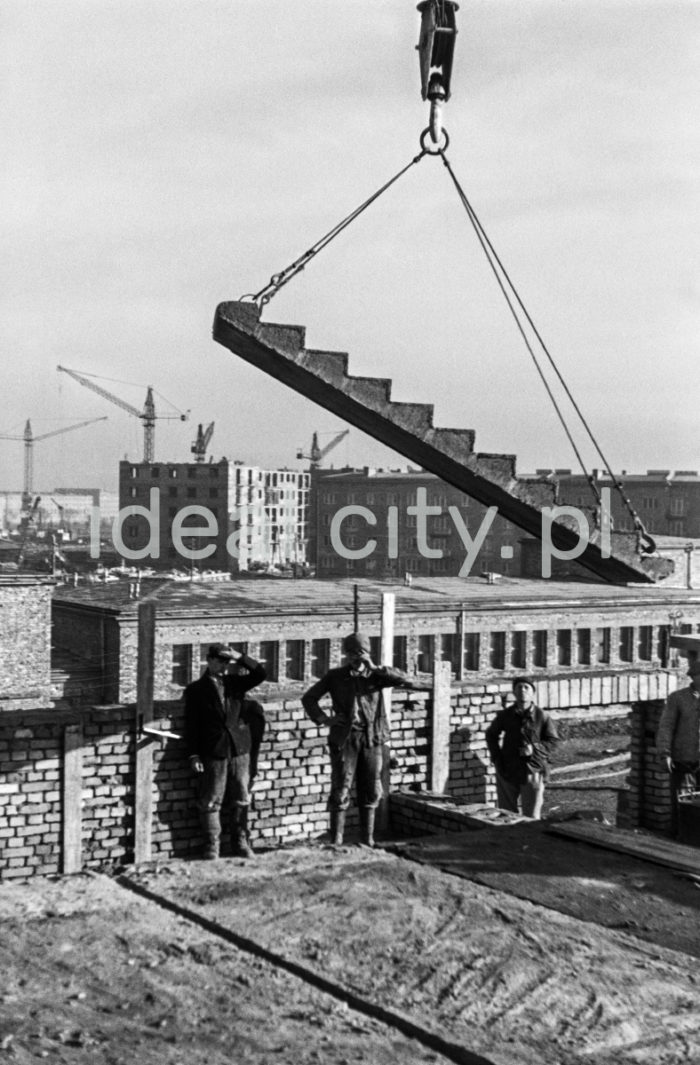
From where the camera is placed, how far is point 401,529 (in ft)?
265

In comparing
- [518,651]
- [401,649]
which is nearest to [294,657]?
[401,649]

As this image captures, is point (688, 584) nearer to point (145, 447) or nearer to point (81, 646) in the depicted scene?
point (81, 646)

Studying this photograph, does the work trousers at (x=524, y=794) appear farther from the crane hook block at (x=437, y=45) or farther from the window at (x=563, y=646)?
the window at (x=563, y=646)

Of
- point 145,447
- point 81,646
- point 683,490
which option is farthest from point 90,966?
point 145,447

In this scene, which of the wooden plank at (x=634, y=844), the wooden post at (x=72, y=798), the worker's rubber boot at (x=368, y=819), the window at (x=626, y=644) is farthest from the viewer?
the window at (x=626, y=644)

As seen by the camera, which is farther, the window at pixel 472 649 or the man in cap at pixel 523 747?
the window at pixel 472 649


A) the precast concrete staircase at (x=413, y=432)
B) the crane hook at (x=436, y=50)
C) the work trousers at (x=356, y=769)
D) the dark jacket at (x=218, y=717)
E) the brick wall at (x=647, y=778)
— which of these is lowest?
the brick wall at (x=647, y=778)

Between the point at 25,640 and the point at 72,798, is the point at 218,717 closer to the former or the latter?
the point at 72,798

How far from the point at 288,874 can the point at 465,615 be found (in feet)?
103

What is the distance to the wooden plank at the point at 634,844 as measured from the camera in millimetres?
6566

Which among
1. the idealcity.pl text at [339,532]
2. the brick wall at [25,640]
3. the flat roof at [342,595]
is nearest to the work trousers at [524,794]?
the flat roof at [342,595]

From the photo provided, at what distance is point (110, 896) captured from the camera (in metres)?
5.61

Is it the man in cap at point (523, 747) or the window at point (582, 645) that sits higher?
the man in cap at point (523, 747)

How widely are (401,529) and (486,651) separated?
43.0 meters
